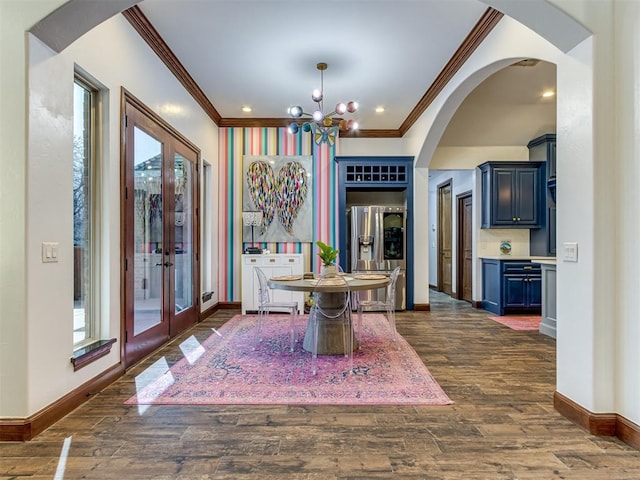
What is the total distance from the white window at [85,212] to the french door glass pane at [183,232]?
4.48 ft

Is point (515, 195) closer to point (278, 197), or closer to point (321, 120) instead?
point (321, 120)

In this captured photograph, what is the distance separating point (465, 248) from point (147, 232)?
5918mm

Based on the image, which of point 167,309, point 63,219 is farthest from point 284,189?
point 63,219

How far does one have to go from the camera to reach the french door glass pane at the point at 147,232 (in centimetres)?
336

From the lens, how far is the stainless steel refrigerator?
19.2ft

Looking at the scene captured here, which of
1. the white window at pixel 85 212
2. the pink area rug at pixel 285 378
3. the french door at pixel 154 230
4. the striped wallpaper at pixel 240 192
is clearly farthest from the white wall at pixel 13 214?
the striped wallpaper at pixel 240 192

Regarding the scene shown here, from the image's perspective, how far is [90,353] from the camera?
258 cm

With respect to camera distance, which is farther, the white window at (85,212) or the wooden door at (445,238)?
the wooden door at (445,238)

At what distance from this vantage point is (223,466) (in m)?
1.79

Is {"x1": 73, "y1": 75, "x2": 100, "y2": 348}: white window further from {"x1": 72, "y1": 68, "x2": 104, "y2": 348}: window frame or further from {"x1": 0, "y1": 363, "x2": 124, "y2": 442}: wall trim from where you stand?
{"x1": 0, "y1": 363, "x2": 124, "y2": 442}: wall trim

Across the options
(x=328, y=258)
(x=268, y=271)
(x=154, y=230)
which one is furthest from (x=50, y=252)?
(x=268, y=271)

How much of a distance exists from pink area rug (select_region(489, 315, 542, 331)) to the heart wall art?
3.14 metres

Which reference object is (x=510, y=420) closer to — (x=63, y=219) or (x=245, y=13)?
(x=63, y=219)

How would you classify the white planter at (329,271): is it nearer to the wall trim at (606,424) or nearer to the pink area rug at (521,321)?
the wall trim at (606,424)
